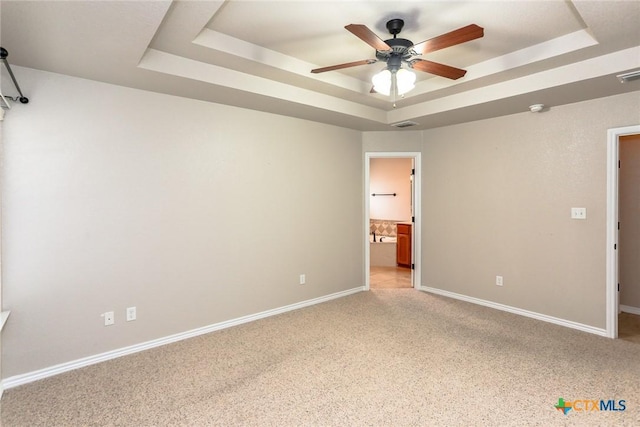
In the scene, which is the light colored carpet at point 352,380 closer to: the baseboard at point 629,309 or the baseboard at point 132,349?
the baseboard at point 132,349

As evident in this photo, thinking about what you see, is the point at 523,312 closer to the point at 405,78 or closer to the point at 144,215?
the point at 405,78

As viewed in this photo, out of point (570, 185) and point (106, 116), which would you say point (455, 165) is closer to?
point (570, 185)

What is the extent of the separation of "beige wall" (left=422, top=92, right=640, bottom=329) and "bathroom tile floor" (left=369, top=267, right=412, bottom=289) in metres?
0.54

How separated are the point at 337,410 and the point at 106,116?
292 centimetres

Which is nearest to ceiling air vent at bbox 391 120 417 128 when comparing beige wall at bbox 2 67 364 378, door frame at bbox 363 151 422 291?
door frame at bbox 363 151 422 291

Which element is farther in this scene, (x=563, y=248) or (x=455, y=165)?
(x=455, y=165)

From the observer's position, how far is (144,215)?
10.1 feet

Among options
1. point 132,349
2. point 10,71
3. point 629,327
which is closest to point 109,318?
point 132,349

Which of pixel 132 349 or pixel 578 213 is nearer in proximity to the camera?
pixel 132 349

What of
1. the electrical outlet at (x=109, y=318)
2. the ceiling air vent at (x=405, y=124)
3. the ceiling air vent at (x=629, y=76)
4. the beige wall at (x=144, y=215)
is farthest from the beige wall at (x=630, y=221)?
the electrical outlet at (x=109, y=318)

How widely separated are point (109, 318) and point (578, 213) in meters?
4.60

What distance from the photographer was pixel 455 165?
4.58m

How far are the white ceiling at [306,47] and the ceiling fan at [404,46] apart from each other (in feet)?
0.72

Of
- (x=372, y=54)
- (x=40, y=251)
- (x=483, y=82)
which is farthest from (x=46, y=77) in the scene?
(x=483, y=82)
